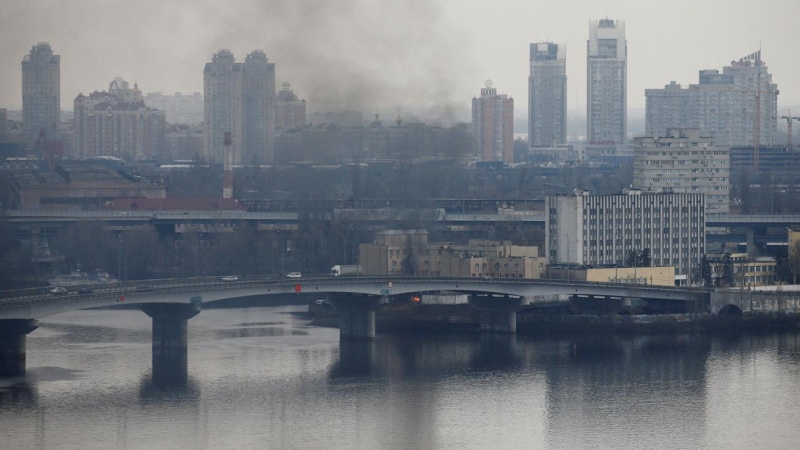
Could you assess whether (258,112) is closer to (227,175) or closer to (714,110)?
(227,175)

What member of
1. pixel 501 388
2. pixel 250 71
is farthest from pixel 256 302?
pixel 250 71

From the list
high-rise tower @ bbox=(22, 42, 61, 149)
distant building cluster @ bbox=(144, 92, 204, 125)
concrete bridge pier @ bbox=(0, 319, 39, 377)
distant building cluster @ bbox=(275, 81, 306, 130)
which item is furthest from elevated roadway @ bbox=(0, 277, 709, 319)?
distant building cluster @ bbox=(144, 92, 204, 125)

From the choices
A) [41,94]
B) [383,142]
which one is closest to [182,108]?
[41,94]

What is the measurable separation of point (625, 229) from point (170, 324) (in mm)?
7193

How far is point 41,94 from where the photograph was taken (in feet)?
127

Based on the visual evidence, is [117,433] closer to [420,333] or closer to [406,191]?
[420,333]

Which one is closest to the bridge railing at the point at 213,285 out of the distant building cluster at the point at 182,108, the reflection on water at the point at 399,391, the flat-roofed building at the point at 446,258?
the reflection on water at the point at 399,391

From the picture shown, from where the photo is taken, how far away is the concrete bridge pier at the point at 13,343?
676 inches

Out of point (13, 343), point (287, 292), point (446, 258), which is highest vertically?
point (446, 258)

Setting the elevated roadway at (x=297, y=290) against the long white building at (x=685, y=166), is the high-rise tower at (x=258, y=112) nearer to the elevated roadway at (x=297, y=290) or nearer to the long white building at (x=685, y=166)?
the long white building at (x=685, y=166)

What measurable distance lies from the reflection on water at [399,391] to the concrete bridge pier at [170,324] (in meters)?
0.25

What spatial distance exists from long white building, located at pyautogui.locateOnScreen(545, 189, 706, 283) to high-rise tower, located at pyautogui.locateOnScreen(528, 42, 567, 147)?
41.0 metres

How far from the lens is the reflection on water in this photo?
47.7ft

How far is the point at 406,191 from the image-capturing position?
99.2 feet
